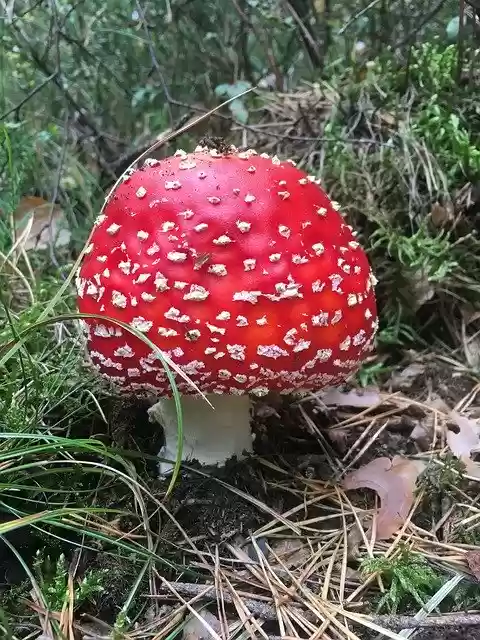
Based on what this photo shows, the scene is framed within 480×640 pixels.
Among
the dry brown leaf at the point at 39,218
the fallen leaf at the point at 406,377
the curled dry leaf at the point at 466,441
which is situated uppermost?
the dry brown leaf at the point at 39,218

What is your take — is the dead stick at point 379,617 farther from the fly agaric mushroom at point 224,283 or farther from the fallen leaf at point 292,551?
the fly agaric mushroom at point 224,283

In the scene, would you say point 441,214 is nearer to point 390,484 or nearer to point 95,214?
point 390,484

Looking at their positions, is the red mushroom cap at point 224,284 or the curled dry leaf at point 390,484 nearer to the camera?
the red mushroom cap at point 224,284

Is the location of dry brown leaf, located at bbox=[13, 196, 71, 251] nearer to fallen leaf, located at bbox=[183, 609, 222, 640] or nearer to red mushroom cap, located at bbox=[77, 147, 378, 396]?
red mushroom cap, located at bbox=[77, 147, 378, 396]

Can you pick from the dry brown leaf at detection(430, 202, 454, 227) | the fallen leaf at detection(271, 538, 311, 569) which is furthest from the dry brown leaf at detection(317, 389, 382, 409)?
the dry brown leaf at detection(430, 202, 454, 227)

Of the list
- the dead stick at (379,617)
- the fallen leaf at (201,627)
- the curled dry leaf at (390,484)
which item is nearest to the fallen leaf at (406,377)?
the curled dry leaf at (390,484)

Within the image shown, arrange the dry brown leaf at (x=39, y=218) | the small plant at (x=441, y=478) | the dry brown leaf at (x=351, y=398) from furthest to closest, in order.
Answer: the dry brown leaf at (x=39, y=218)
the dry brown leaf at (x=351, y=398)
the small plant at (x=441, y=478)
